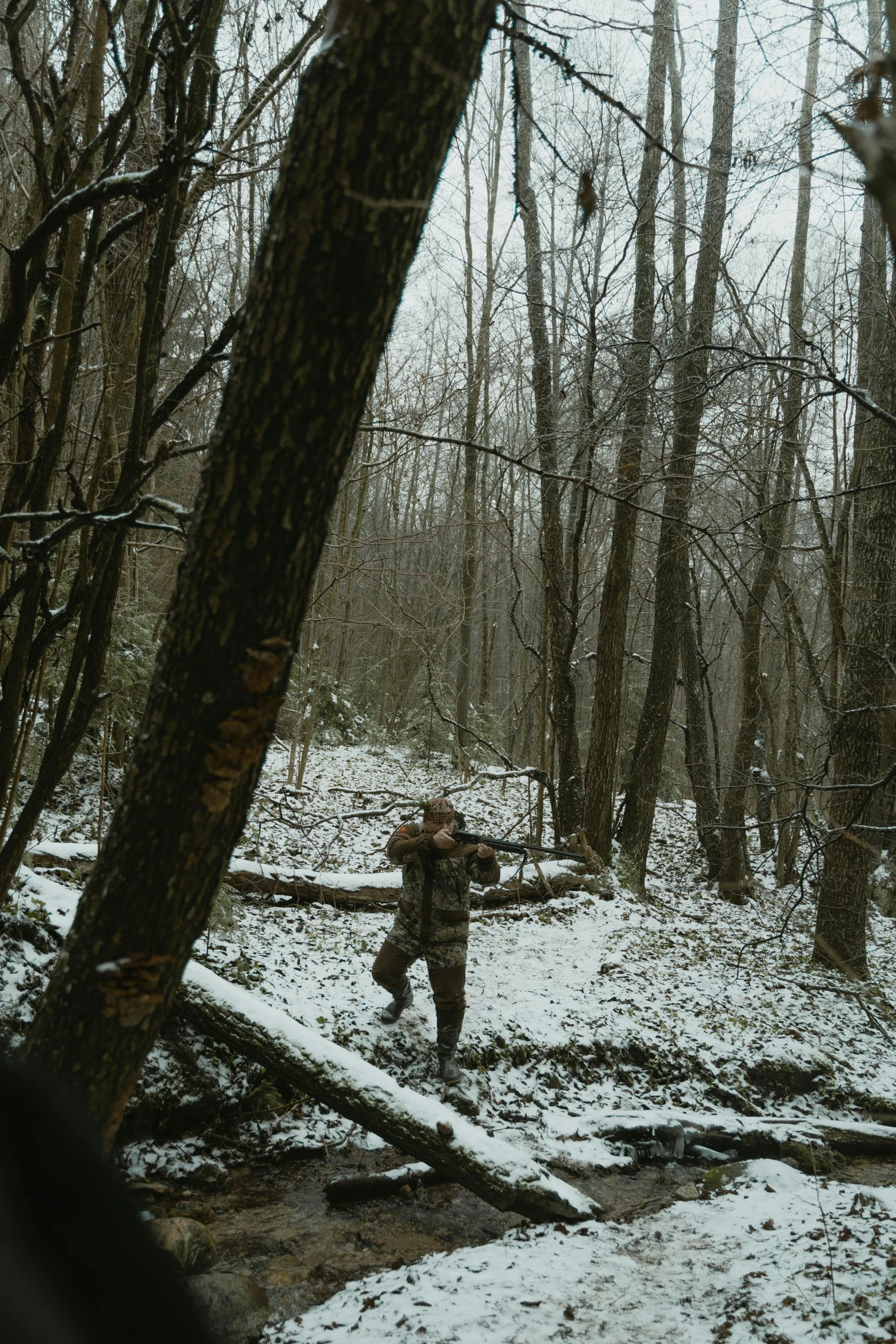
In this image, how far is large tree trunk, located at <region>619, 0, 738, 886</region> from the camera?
384 inches

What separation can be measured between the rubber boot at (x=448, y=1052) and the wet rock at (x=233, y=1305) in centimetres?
224

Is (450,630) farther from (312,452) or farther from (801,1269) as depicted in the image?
(312,452)

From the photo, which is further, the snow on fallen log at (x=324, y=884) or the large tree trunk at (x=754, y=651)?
the large tree trunk at (x=754, y=651)

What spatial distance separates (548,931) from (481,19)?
7.97 meters

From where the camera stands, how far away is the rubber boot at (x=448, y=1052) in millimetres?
5785

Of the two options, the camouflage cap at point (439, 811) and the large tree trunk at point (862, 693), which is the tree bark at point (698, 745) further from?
the camouflage cap at point (439, 811)

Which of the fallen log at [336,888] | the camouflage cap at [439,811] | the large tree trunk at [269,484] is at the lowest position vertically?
the fallen log at [336,888]

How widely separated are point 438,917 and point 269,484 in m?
4.68

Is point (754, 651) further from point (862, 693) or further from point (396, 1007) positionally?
point (396, 1007)

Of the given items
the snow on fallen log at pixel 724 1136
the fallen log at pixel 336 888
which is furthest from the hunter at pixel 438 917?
the fallen log at pixel 336 888

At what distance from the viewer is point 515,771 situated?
34.4 ft

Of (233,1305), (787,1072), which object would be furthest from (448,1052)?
(787,1072)

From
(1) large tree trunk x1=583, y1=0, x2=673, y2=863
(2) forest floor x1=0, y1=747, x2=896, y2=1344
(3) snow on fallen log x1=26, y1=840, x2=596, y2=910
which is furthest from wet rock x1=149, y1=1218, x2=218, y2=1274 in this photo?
(1) large tree trunk x1=583, y1=0, x2=673, y2=863

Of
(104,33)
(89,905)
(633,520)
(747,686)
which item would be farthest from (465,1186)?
(747,686)
